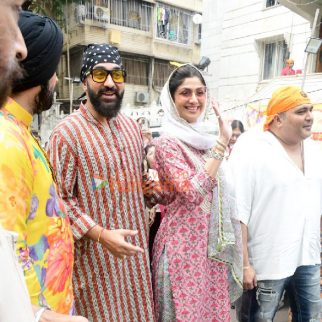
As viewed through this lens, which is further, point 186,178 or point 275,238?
point 275,238

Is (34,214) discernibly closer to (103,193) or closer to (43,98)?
(43,98)

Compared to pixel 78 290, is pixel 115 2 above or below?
above

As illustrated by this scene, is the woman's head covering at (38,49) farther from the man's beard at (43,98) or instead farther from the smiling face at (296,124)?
the smiling face at (296,124)

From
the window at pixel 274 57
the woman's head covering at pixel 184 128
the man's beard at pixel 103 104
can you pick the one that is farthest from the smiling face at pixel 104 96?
the window at pixel 274 57

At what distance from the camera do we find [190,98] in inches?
71.8

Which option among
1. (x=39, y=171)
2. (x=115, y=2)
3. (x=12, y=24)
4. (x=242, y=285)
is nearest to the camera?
(x=12, y=24)

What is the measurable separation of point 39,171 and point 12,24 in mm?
475

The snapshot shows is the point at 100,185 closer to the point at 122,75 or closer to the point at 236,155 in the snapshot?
the point at 122,75

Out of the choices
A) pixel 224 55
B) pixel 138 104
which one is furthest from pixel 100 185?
pixel 138 104

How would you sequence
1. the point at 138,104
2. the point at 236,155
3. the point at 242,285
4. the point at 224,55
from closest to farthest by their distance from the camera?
the point at 242,285, the point at 236,155, the point at 224,55, the point at 138,104

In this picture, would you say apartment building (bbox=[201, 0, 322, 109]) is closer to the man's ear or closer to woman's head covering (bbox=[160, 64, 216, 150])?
the man's ear

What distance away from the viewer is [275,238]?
6.73ft

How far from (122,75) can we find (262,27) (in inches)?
385

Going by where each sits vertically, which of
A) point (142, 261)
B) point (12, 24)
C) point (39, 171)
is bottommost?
point (142, 261)
